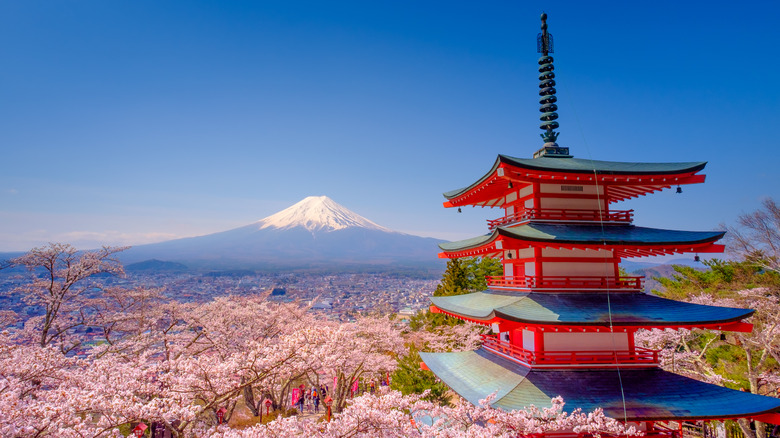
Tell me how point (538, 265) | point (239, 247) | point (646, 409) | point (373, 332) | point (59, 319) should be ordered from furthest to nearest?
1. point (239, 247)
2. point (373, 332)
3. point (59, 319)
4. point (538, 265)
5. point (646, 409)

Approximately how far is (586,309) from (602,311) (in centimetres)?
32

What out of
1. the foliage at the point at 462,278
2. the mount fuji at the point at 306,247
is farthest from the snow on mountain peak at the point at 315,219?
the foliage at the point at 462,278

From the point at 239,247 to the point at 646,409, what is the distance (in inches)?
5513

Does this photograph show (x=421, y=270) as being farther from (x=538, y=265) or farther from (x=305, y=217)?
(x=538, y=265)

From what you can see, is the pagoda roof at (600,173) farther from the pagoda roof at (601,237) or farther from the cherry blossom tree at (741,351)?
the cherry blossom tree at (741,351)

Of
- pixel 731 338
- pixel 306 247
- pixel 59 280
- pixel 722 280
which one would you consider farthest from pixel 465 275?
pixel 306 247

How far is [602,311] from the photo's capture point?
8102 millimetres

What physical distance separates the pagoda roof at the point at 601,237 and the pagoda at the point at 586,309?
0.03 m

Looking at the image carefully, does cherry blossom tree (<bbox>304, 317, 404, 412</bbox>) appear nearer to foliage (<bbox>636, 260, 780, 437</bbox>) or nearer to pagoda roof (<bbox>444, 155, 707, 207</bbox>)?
pagoda roof (<bbox>444, 155, 707, 207</bbox>)

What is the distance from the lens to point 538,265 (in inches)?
358

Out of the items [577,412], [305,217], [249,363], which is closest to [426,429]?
[577,412]

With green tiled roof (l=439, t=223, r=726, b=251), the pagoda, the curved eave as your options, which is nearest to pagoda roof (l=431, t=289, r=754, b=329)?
the pagoda

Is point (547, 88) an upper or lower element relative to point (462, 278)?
upper

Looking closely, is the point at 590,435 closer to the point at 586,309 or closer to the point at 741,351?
the point at 586,309
